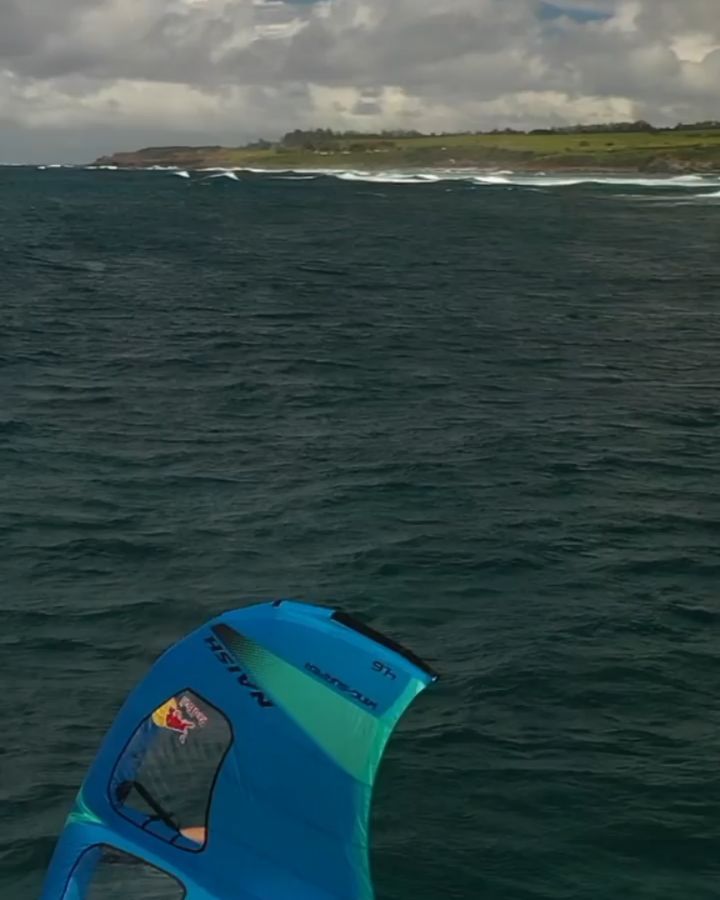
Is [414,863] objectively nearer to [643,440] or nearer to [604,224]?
[643,440]

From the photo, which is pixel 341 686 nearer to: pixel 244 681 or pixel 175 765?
pixel 244 681

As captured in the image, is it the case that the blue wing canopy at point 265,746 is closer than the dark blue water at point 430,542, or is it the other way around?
the blue wing canopy at point 265,746

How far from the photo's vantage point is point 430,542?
28391mm

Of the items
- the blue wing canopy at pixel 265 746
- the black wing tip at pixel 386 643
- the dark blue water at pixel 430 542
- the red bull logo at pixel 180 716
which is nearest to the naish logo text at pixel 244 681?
the blue wing canopy at pixel 265 746

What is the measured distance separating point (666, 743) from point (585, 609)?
5.22m

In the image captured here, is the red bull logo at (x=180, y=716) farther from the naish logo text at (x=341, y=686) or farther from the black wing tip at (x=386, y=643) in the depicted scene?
the black wing tip at (x=386, y=643)

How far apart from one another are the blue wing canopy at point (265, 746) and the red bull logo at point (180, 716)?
0.01m

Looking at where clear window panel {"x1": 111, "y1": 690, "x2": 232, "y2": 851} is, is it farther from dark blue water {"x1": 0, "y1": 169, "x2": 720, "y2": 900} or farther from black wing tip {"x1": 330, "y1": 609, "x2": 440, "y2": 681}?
dark blue water {"x1": 0, "y1": 169, "x2": 720, "y2": 900}

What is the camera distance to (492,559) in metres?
27.4

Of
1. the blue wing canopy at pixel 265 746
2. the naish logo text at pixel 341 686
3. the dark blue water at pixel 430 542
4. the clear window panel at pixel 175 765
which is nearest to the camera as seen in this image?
the blue wing canopy at pixel 265 746

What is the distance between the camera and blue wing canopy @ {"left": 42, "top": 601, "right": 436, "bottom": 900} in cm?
1240

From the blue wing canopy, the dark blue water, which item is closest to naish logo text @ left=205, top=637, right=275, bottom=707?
the blue wing canopy

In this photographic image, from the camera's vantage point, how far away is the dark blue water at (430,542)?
18031 millimetres

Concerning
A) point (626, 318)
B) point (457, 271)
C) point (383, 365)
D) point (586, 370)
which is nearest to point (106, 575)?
point (383, 365)
